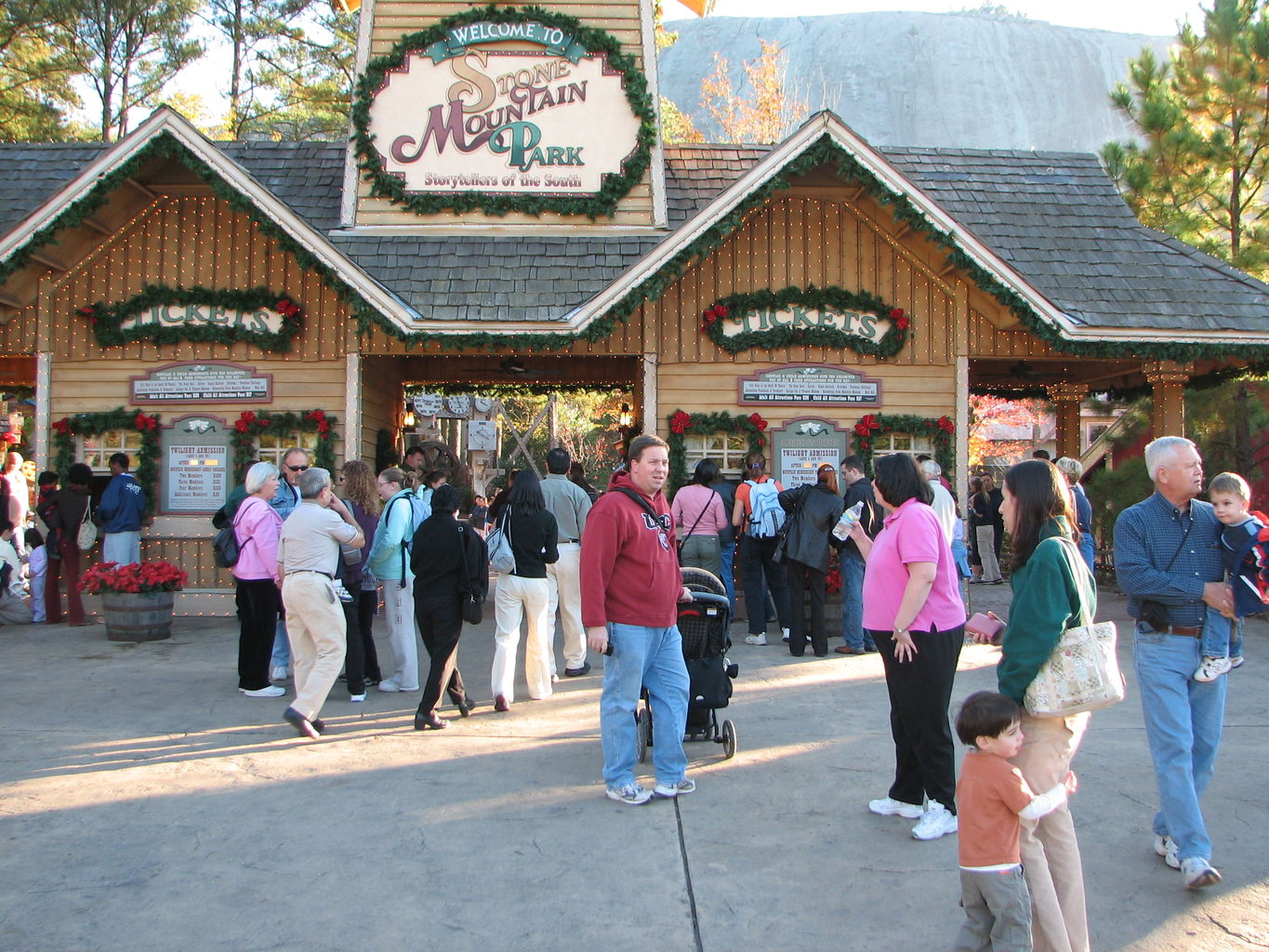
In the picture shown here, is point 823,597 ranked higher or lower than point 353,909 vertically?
higher

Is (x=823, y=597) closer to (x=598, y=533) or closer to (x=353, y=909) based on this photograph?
(x=598, y=533)

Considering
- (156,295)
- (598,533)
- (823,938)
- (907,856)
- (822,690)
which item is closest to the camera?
(823,938)

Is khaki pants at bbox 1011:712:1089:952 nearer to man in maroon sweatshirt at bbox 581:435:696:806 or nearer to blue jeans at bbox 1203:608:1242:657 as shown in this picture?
blue jeans at bbox 1203:608:1242:657

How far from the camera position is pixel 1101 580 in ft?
51.5

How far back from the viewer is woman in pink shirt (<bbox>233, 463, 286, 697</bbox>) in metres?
7.59

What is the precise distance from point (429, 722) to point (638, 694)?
205 centimetres

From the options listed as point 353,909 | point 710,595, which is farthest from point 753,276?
point 353,909

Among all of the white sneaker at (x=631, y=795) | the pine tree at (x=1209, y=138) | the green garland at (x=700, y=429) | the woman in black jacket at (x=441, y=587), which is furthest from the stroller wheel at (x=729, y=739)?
the pine tree at (x=1209, y=138)

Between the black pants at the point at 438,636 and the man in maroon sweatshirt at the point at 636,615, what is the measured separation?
5.48 feet

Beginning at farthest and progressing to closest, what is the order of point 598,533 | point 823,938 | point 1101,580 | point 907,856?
point 1101,580, point 598,533, point 907,856, point 823,938

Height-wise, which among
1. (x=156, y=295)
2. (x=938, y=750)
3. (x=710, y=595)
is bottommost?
(x=938, y=750)

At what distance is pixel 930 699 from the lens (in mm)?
4809

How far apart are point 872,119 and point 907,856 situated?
101 metres

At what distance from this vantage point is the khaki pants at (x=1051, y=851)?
354 centimetres
